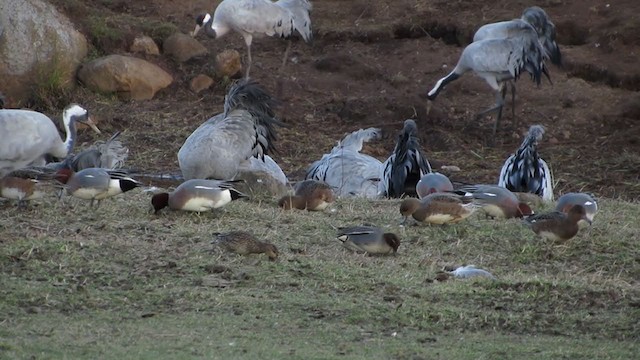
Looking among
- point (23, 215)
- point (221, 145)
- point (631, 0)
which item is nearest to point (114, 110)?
point (221, 145)

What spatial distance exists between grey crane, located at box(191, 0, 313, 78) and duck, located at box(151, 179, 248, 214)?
8.10m

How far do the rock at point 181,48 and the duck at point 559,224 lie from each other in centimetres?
923

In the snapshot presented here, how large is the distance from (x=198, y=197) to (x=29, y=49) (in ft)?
24.4

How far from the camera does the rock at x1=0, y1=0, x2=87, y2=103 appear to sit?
1490 cm

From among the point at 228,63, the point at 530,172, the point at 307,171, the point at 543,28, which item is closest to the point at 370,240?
the point at 530,172

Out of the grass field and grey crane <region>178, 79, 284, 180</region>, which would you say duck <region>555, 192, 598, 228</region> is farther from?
grey crane <region>178, 79, 284, 180</region>

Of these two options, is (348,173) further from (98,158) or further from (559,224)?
(559,224)

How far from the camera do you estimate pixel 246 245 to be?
24.3ft

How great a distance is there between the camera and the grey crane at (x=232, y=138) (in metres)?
10.5

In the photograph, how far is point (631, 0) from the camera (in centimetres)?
1781

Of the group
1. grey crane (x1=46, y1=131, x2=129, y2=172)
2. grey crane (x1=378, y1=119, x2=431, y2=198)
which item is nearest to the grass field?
grey crane (x1=46, y1=131, x2=129, y2=172)

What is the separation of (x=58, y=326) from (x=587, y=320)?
2.82 meters

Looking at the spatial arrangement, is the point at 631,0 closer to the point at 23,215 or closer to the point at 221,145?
the point at 221,145

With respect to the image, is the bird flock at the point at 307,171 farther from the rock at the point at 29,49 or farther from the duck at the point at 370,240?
the rock at the point at 29,49
